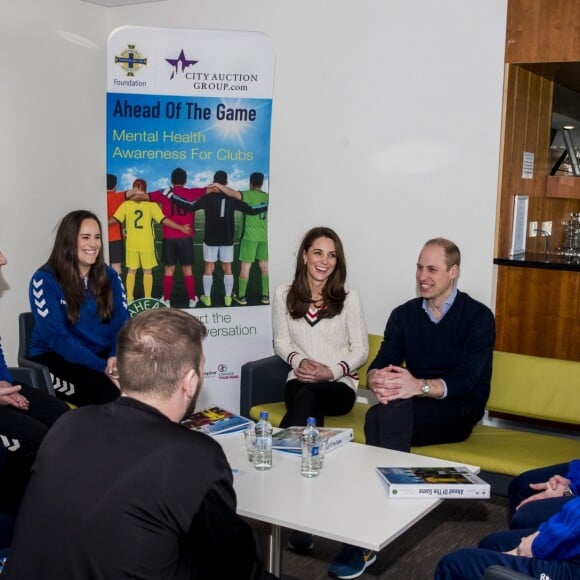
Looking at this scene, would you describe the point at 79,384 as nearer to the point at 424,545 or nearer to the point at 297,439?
the point at 297,439

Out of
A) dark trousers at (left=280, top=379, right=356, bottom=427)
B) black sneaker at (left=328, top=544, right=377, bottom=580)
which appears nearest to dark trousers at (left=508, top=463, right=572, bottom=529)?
black sneaker at (left=328, top=544, right=377, bottom=580)

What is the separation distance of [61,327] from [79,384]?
1.07 ft

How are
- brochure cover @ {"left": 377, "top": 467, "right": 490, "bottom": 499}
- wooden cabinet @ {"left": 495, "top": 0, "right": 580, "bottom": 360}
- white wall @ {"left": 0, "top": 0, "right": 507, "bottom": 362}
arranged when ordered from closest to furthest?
brochure cover @ {"left": 377, "top": 467, "right": 490, "bottom": 499} < wooden cabinet @ {"left": 495, "top": 0, "right": 580, "bottom": 360} < white wall @ {"left": 0, "top": 0, "right": 507, "bottom": 362}

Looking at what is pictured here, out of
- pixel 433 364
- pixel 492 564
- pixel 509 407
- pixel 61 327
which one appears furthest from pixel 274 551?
pixel 61 327

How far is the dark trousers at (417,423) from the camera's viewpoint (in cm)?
398

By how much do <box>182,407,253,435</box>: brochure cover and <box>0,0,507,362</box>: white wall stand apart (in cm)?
194

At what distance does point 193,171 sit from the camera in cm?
542

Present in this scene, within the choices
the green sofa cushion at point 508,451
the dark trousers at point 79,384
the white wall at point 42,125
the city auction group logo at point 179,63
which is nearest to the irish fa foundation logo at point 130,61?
the city auction group logo at point 179,63

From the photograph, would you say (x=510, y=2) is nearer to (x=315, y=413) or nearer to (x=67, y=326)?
(x=315, y=413)

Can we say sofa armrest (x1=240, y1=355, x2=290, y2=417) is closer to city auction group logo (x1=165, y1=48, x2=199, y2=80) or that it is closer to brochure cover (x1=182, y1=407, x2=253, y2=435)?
brochure cover (x1=182, y1=407, x2=253, y2=435)

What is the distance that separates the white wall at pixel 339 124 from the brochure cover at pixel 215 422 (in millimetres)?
1939

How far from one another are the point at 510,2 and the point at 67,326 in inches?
122

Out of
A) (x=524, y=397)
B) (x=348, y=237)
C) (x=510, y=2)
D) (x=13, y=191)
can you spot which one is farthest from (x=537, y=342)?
(x=13, y=191)

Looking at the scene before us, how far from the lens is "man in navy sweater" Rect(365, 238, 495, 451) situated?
4020 mm
